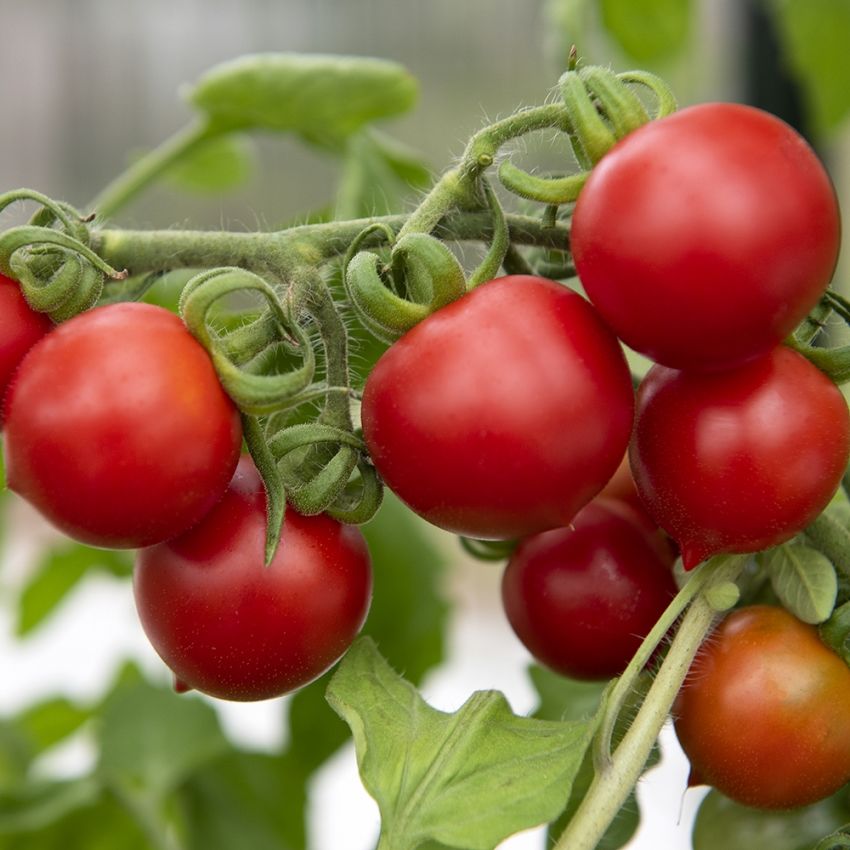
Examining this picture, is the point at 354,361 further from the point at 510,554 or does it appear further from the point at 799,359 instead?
the point at 799,359

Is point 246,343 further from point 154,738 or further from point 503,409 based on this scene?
point 154,738

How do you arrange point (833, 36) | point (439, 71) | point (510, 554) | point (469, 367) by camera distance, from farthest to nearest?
point (439, 71)
point (833, 36)
point (510, 554)
point (469, 367)

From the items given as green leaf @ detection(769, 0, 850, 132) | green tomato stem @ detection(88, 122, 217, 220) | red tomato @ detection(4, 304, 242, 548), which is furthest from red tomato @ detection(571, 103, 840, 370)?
green leaf @ detection(769, 0, 850, 132)

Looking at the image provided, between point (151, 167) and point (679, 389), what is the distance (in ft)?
1.32

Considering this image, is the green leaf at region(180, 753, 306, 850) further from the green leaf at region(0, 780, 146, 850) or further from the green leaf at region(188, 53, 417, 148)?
the green leaf at region(188, 53, 417, 148)

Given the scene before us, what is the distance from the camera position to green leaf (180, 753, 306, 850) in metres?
0.64

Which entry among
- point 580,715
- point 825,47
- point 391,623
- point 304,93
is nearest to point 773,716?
point 580,715

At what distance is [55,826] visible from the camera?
0.60 metres

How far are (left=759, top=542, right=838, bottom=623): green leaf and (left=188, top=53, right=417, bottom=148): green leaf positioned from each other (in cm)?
34

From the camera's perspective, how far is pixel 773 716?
343 mm

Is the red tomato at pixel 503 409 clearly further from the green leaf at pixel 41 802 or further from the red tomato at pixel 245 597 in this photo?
the green leaf at pixel 41 802

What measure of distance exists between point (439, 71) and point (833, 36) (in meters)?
1.21

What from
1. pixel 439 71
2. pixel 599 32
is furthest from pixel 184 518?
pixel 439 71

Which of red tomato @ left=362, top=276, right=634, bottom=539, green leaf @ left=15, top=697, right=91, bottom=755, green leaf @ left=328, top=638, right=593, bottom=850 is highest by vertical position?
red tomato @ left=362, top=276, right=634, bottom=539
